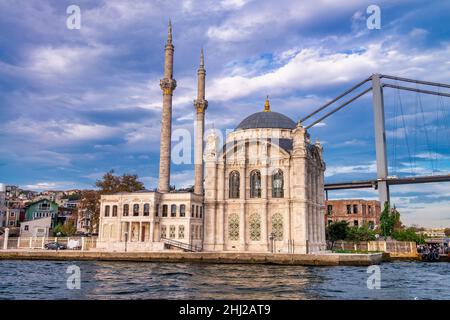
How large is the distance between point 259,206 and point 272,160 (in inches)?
218

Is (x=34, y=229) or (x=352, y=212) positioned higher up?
(x=352, y=212)

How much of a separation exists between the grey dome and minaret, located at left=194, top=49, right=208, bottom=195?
17.5ft

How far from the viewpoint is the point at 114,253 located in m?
44.2

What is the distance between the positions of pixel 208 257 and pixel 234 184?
12665 millimetres

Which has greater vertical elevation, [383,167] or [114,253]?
[383,167]

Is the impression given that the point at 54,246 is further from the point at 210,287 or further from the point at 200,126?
the point at 210,287

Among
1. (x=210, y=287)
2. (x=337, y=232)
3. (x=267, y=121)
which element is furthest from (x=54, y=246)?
(x=337, y=232)

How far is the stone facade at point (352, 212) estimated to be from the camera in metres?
90.9

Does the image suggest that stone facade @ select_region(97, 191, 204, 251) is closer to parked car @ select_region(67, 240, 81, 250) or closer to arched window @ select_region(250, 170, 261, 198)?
parked car @ select_region(67, 240, 81, 250)

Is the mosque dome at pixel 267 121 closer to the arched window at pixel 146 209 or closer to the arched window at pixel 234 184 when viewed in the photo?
the arched window at pixel 234 184

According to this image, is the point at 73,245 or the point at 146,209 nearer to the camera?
the point at 146,209

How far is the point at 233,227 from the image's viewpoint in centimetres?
5216
